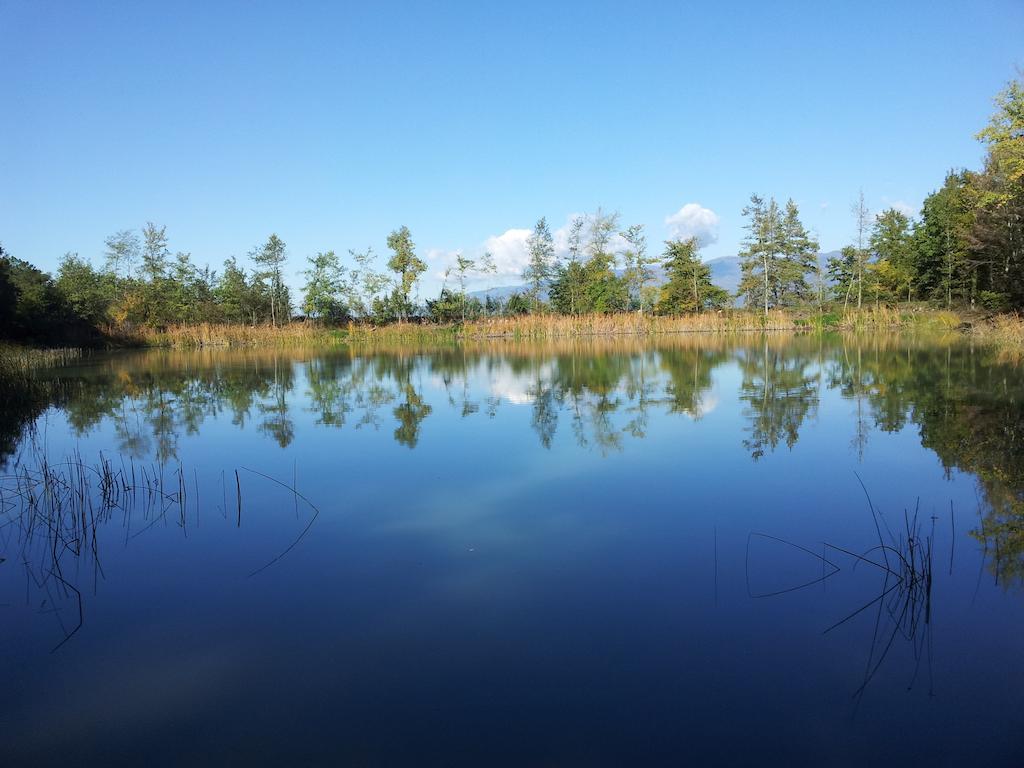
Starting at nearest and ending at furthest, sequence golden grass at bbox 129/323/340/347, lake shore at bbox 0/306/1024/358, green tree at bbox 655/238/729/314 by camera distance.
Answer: lake shore at bbox 0/306/1024/358 → golden grass at bbox 129/323/340/347 → green tree at bbox 655/238/729/314

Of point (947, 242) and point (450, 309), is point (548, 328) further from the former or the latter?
point (947, 242)

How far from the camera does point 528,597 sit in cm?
322

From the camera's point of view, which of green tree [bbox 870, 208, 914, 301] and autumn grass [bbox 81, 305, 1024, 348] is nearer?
autumn grass [bbox 81, 305, 1024, 348]

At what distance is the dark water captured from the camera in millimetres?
2236

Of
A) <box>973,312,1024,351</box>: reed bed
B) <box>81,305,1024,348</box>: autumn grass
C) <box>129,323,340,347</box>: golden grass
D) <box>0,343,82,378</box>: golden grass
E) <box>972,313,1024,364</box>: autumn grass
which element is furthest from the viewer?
<box>129,323,340,347</box>: golden grass

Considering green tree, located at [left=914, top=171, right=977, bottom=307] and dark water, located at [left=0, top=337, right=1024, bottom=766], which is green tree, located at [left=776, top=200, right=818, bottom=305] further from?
dark water, located at [left=0, top=337, right=1024, bottom=766]

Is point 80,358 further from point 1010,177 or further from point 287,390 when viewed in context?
point 1010,177

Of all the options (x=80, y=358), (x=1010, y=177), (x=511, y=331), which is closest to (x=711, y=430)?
(x=1010, y=177)

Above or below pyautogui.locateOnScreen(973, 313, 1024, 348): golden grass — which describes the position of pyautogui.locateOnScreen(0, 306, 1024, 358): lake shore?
above

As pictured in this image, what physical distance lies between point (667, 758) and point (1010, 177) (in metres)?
21.3

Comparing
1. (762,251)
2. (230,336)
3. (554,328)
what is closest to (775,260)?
(762,251)

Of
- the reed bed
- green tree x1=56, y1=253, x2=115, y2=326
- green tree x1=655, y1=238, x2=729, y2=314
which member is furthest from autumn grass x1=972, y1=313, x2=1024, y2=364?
green tree x1=56, y1=253, x2=115, y2=326

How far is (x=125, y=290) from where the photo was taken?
35281 millimetres

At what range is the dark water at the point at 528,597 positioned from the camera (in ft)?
7.34
